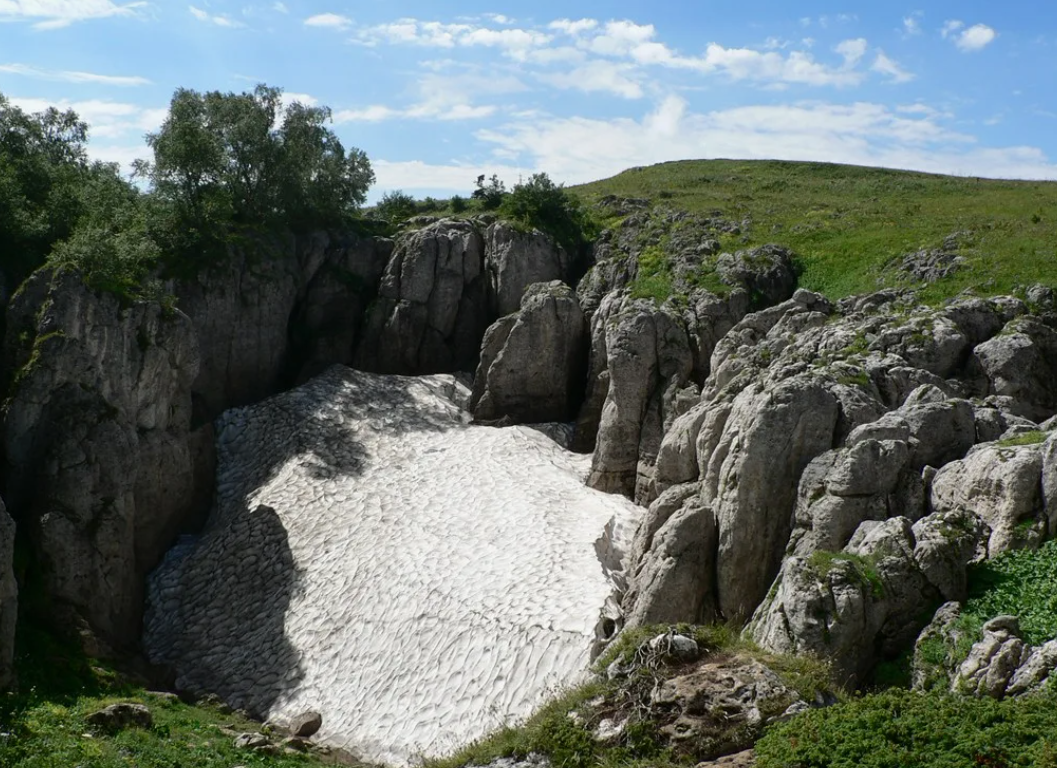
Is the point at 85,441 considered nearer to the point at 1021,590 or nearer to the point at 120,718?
the point at 120,718

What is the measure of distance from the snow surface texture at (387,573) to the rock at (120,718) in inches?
234

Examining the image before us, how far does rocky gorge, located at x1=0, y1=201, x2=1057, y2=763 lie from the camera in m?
25.2

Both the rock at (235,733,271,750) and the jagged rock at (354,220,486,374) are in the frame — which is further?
the jagged rock at (354,220,486,374)

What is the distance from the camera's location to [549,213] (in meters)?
60.2

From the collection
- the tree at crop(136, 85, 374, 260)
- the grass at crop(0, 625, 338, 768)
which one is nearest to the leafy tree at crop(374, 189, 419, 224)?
the tree at crop(136, 85, 374, 260)

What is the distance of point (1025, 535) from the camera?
22312 millimetres

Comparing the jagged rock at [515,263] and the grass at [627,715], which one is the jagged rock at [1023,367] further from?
the jagged rock at [515,263]

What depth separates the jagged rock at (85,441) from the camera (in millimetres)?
34969

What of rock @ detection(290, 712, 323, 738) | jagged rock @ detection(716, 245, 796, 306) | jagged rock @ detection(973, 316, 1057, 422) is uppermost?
jagged rock @ detection(716, 245, 796, 306)

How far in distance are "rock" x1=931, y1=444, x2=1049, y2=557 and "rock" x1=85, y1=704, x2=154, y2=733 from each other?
69.1ft

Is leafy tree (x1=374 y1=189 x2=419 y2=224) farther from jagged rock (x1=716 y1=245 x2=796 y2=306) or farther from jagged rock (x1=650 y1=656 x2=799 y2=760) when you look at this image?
jagged rock (x1=650 y1=656 x2=799 y2=760)

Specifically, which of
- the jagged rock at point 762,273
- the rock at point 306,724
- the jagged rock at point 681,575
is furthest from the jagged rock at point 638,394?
the rock at point 306,724

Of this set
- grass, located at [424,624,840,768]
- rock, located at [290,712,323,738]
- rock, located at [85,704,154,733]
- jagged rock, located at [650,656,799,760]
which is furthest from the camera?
rock, located at [290,712,323,738]

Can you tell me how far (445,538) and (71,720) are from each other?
15.5 m
